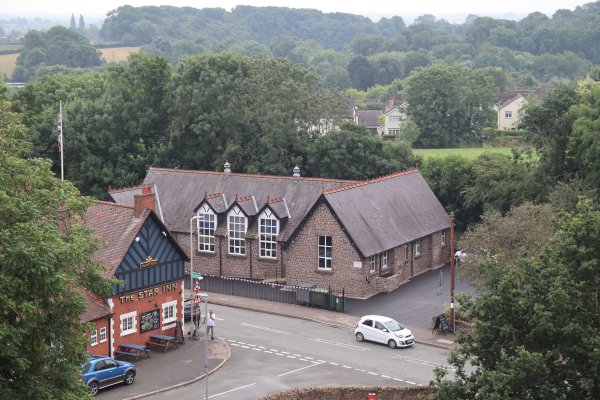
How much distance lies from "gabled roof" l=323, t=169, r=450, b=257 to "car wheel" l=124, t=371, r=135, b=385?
1879cm

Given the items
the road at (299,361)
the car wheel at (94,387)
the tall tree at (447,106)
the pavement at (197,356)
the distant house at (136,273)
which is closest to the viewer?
the car wheel at (94,387)

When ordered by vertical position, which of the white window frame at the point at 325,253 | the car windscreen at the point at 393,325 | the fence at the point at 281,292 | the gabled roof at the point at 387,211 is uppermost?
the gabled roof at the point at 387,211

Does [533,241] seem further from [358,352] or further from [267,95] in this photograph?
[267,95]

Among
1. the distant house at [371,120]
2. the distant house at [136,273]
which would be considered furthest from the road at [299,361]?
the distant house at [371,120]

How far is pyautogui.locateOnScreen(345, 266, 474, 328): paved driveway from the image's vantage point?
55228mm

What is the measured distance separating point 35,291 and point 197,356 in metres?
21.3

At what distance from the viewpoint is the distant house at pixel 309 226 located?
195 feet

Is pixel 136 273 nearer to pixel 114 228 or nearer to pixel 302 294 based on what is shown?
pixel 114 228

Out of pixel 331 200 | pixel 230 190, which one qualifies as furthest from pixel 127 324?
pixel 230 190

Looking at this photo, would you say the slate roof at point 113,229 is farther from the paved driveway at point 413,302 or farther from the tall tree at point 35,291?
the tall tree at point 35,291

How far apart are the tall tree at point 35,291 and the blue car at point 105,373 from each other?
36.2 ft

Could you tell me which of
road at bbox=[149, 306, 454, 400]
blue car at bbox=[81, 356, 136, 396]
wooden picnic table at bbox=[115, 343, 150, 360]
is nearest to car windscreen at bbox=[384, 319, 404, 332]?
road at bbox=[149, 306, 454, 400]

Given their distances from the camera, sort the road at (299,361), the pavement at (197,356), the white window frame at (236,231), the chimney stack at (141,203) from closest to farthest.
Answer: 1. the pavement at (197,356)
2. the road at (299,361)
3. the chimney stack at (141,203)
4. the white window frame at (236,231)

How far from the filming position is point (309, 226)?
60.0 meters
